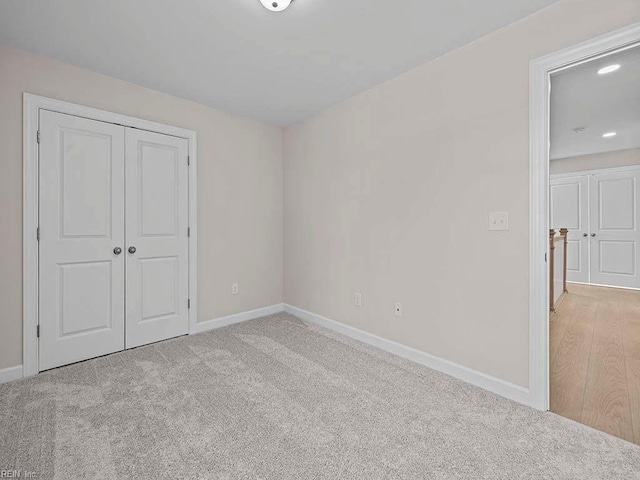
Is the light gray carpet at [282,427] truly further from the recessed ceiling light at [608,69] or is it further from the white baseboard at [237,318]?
the recessed ceiling light at [608,69]

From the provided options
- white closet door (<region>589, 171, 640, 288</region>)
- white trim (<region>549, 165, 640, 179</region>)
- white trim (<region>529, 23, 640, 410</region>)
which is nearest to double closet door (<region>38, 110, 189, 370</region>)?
white trim (<region>529, 23, 640, 410</region>)

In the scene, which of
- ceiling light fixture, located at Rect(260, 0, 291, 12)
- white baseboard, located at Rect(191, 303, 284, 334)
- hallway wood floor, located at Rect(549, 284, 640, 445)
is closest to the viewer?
ceiling light fixture, located at Rect(260, 0, 291, 12)

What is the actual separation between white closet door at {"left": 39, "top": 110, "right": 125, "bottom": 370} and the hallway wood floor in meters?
3.46

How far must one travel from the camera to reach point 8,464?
1450 millimetres

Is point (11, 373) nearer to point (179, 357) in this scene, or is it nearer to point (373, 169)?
point (179, 357)

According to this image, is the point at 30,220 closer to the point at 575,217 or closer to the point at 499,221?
the point at 499,221

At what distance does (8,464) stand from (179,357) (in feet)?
4.07

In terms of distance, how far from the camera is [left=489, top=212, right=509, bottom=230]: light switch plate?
2.05 meters

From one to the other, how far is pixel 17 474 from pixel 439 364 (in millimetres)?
2516

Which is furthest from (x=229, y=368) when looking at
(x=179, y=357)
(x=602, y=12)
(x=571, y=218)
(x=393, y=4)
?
(x=571, y=218)

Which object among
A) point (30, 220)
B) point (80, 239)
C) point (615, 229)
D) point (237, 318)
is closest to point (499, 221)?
point (237, 318)

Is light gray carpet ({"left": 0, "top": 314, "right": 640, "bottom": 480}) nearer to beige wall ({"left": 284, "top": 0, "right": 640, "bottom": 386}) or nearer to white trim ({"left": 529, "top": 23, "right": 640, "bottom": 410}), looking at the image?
white trim ({"left": 529, "top": 23, "right": 640, "bottom": 410})

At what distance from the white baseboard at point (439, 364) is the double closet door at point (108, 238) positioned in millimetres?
1656

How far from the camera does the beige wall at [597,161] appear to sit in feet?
17.7
